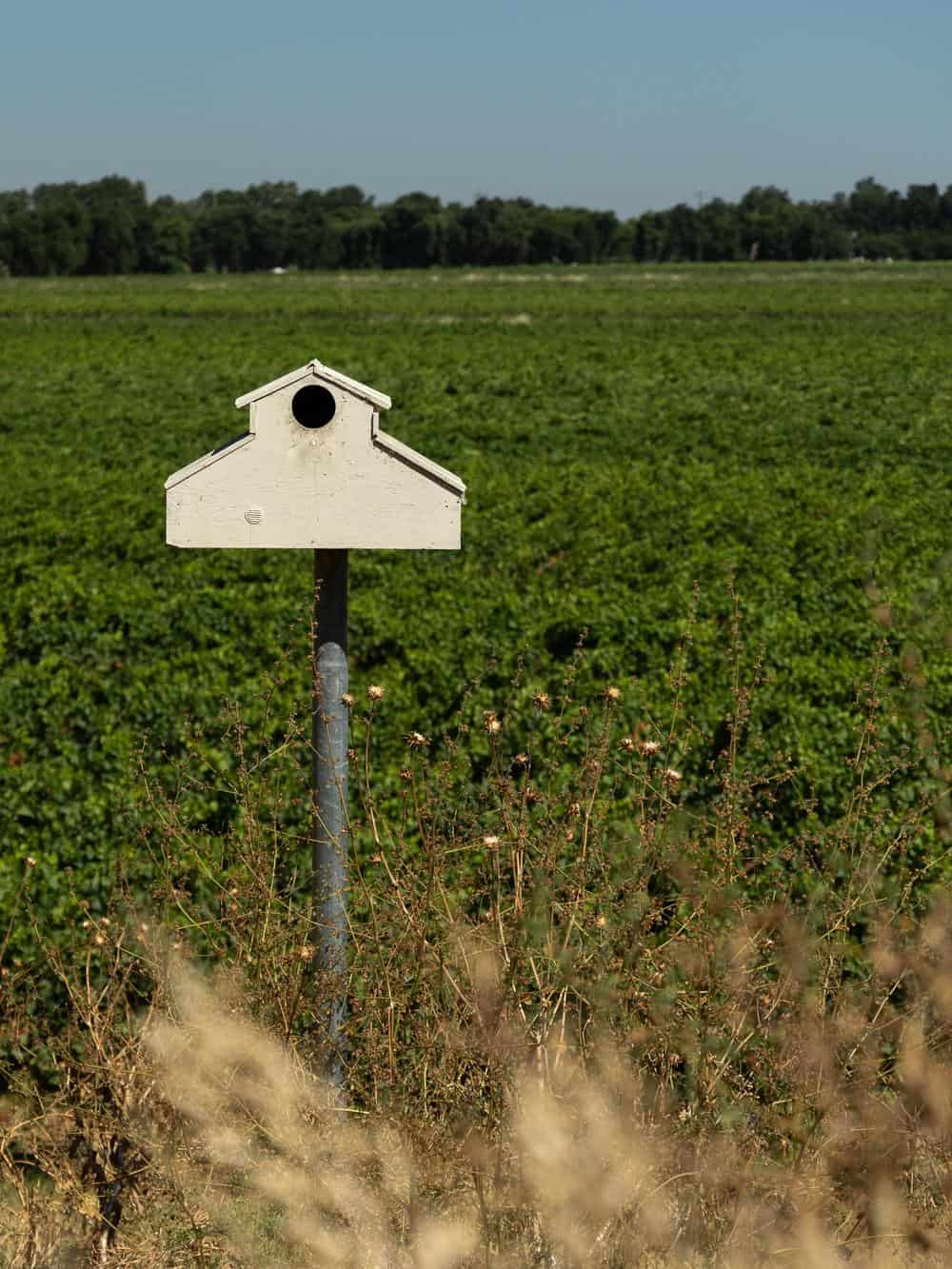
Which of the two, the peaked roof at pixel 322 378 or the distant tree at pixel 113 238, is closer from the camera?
the peaked roof at pixel 322 378

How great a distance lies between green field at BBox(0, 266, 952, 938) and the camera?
6707mm

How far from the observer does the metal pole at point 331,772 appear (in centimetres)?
350

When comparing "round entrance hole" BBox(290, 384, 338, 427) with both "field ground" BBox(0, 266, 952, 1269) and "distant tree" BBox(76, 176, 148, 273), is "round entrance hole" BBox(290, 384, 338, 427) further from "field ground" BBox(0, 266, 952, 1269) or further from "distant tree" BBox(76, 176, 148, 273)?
"distant tree" BBox(76, 176, 148, 273)

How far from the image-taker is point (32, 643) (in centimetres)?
877

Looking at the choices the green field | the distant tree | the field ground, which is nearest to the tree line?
the distant tree

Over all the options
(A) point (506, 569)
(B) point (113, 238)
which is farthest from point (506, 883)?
(B) point (113, 238)

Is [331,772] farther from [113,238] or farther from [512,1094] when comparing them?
[113,238]

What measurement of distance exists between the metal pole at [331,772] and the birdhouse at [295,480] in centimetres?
14

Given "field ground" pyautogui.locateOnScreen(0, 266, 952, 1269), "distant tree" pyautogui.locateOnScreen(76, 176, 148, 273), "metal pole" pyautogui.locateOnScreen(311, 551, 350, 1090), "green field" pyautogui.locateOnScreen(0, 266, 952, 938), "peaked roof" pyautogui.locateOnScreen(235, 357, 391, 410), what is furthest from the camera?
"distant tree" pyautogui.locateOnScreen(76, 176, 148, 273)

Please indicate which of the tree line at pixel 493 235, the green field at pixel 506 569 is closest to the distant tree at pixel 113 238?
the tree line at pixel 493 235

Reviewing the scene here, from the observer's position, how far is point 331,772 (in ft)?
11.6

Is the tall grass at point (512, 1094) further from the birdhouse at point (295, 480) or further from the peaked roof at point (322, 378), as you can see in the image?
the peaked roof at point (322, 378)

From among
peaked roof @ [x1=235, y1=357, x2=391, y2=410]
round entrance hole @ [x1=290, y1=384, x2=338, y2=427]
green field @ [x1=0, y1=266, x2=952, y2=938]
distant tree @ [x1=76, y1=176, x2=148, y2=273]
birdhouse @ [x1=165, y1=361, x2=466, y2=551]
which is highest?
distant tree @ [x1=76, y1=176, x2=148, y2=273]

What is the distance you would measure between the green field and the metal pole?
23 centimetres
